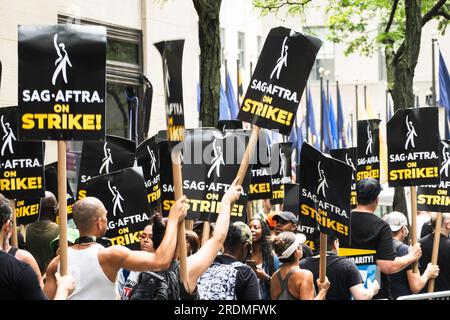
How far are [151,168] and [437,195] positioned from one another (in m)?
3.18

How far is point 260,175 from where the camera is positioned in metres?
12.1

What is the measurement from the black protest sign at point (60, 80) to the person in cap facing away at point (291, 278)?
1.99 m

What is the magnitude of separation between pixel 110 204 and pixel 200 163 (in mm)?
840

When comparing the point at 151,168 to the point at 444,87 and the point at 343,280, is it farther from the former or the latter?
the point at 444,87

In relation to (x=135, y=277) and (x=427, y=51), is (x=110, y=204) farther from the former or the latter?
(x=427, y=51)

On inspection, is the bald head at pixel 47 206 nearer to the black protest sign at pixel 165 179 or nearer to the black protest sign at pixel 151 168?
the black protest sign at pixel 151 168

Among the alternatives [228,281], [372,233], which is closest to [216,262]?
[228,281]

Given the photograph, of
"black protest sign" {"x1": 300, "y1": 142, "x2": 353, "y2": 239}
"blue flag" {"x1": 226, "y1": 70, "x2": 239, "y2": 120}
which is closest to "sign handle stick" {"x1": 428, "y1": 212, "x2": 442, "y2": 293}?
"black protest sign" {"x1": 300, "y1": 142, "x2": 353, "y2": 239}

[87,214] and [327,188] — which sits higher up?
[327,188]

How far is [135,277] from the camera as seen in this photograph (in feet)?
25.7

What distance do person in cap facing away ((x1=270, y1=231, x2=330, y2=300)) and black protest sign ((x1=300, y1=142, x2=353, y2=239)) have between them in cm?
38

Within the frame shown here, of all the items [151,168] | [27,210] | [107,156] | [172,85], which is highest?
[172,85]

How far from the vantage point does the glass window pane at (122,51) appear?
→ 20.0 metres

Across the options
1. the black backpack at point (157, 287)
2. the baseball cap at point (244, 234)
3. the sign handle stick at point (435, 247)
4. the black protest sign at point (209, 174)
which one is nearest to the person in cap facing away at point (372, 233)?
the sign handle stick at point (435, 247)
